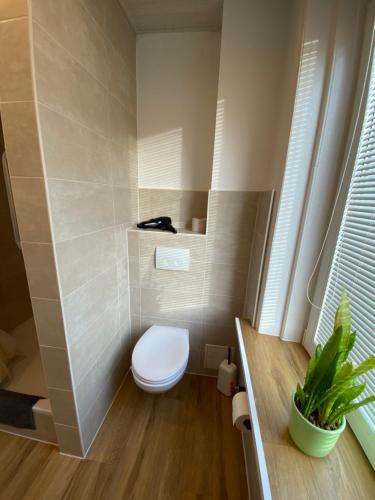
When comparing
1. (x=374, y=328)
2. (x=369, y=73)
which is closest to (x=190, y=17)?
(x=369, y=73)

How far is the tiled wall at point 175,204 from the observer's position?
1.58 m

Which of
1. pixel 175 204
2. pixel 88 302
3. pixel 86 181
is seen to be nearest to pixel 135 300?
pixel 88 302

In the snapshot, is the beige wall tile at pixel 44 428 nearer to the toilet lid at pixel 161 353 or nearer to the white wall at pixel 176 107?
the toilet lid at pixel 161 353

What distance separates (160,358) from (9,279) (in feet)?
4.89

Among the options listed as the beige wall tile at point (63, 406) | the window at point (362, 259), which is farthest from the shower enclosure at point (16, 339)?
the window at point (362, 259)

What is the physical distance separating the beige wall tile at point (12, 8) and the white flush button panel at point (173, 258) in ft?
3.73

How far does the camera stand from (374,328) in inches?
23.7

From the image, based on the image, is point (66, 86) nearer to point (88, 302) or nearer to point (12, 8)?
point (12, 8)

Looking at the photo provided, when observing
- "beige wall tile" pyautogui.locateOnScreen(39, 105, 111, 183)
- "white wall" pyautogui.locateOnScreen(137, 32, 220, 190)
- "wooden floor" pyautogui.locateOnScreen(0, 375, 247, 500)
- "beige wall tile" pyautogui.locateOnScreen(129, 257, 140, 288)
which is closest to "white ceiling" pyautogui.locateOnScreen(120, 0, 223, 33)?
"white wall" pyautogui.locateOnScreen(137, 32, 220, 190)

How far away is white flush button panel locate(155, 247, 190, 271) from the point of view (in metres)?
1.43

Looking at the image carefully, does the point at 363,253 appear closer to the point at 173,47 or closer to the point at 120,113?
the point at 120,113

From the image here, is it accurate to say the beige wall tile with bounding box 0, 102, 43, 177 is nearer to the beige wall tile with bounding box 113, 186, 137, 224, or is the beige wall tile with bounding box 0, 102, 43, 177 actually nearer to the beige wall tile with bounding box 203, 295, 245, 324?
the beige wall tile with bounding box 113, 186, 137, 224

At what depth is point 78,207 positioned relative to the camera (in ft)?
3.07

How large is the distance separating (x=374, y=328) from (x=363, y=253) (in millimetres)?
236
